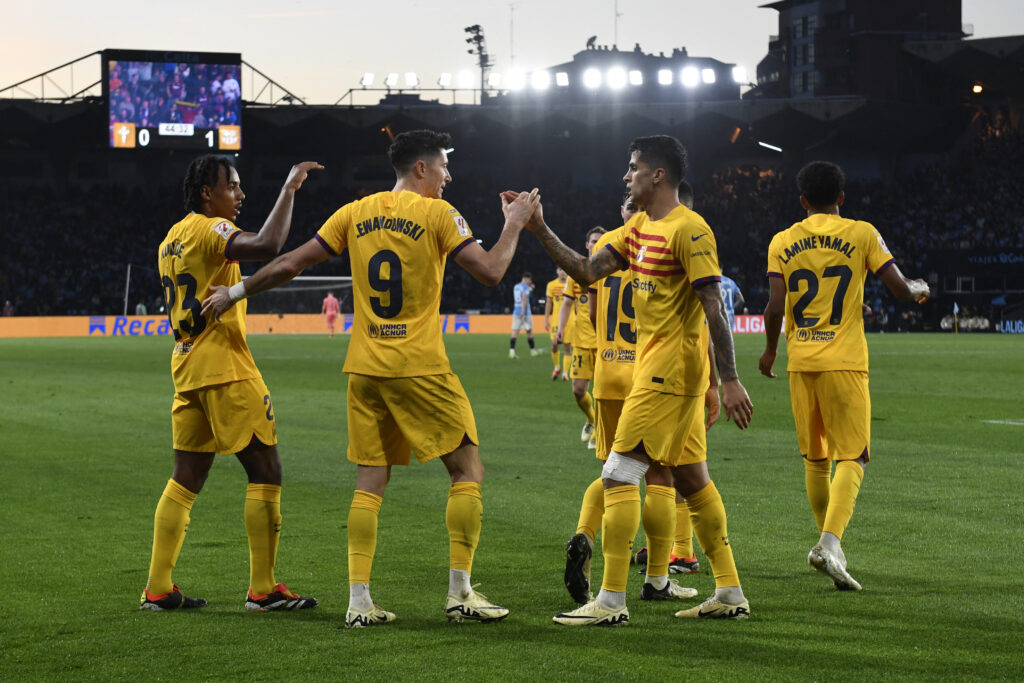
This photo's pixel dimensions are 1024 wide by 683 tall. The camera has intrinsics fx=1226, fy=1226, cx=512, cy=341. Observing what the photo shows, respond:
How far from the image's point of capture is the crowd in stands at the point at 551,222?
55.1m

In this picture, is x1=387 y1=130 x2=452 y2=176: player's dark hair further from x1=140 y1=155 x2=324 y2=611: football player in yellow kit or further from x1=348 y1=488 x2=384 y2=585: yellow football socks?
x1=348 y1=488 x2=384 y2=585: yellow football socks

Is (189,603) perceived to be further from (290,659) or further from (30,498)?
(30,498)

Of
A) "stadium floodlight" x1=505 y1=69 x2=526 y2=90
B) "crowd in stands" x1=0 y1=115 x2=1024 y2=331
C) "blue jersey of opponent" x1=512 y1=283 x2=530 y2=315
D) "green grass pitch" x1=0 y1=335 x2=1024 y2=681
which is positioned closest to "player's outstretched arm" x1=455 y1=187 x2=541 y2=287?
"green grass pitch" x1=0 y1=335 x2=1024 y2=681

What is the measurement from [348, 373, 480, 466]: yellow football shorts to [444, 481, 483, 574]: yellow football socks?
0.68 feet

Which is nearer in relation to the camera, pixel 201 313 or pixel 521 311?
pixel 201 313

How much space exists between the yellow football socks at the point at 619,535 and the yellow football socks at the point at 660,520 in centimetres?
27

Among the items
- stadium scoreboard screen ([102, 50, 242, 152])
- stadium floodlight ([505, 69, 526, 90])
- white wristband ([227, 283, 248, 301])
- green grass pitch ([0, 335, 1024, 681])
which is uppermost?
stadium floodlight ([505, 69, 526, 90])

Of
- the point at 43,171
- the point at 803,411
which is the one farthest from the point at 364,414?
the point at 43,171

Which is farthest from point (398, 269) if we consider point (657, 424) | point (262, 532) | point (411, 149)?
point (262, 532)

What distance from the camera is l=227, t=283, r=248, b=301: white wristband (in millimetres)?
5688

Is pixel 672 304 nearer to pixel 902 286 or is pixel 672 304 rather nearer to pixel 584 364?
pixel 902 286

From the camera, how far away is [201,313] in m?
5.93

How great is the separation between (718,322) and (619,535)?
3.51 feet

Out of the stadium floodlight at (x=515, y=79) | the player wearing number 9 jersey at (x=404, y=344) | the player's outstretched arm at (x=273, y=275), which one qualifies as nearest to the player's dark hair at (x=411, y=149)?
the player wearing number 9 jersey at (x=404, y=344)
